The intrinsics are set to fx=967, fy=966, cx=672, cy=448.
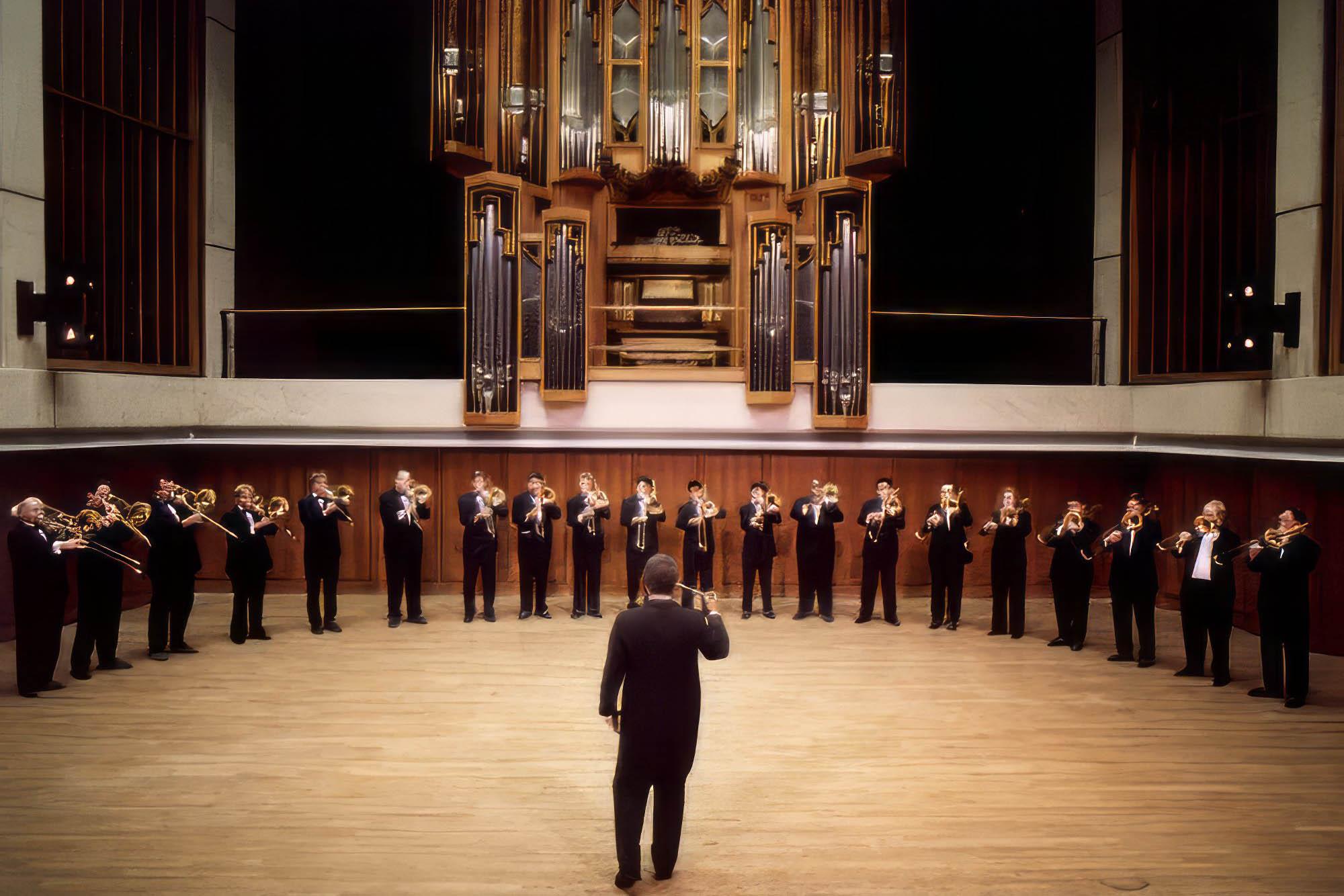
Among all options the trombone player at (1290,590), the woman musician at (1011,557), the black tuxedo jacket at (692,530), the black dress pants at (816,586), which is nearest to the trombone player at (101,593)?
the black tuxedo jacket at (692,530)

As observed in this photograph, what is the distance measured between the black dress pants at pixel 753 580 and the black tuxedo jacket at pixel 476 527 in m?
2.73

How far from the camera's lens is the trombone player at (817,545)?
34.1 ft

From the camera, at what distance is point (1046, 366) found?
12.7 metres

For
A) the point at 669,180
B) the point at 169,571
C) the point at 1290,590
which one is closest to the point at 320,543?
the point at 169,571

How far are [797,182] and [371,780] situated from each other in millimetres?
8341

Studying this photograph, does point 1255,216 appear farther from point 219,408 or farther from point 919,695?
point 219,408

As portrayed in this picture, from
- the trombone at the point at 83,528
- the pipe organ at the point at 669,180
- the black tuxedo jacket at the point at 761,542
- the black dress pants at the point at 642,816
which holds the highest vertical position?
the pipe organ at the point at 669,180

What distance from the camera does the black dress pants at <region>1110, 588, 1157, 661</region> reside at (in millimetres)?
8547

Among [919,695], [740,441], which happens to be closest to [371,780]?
[919,695]

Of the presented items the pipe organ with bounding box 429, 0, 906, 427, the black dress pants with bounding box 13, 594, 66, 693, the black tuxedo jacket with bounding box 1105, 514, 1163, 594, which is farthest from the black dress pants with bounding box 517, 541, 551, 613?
the black tuxedo jacket with bounding box 1105, 514, 1163, 594

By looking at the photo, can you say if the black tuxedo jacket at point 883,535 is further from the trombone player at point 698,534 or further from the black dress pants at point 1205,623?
the black dress pants at point 1205,623

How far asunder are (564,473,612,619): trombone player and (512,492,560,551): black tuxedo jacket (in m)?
0.23

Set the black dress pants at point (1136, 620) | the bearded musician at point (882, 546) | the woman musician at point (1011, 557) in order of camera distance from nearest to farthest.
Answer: the black dress pants at point (1136, 620) → the woman musician at point (1011, 557) → the bearded musician at point (882, 546)

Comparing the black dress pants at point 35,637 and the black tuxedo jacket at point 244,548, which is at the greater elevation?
the black tuxedo jacket at point 244,548
